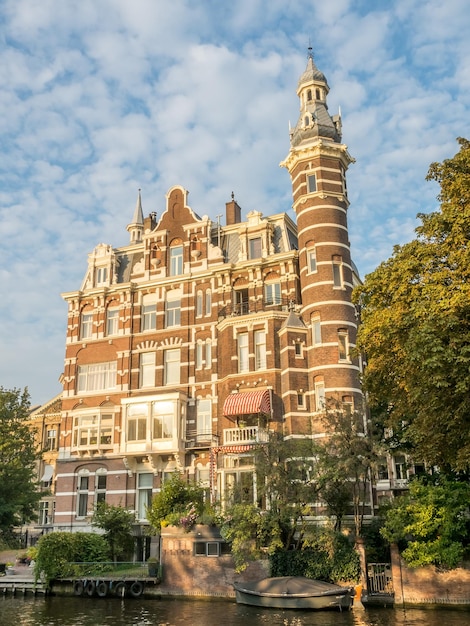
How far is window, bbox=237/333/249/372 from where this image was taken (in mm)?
42244

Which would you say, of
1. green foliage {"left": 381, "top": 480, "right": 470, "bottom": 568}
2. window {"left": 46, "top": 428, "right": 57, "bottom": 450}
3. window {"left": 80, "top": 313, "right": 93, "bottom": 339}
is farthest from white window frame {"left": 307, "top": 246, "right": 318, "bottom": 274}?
window {"left": 46, "top": 428, "right": 57, "bottom": 450}

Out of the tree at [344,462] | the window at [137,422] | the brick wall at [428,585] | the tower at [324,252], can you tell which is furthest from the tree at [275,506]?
the window at [137,422]

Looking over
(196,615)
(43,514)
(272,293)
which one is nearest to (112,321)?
(272,293)

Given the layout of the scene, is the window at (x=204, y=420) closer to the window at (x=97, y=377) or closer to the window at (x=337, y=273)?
the window at (x=97, y=377)

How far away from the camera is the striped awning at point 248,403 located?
128ft

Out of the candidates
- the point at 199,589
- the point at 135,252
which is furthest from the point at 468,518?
the point at 135,252

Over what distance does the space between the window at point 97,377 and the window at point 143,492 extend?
7136mm

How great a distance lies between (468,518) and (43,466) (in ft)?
158

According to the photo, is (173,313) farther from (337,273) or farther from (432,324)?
(432,324)

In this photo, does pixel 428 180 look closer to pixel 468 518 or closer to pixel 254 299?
pixel 468 518

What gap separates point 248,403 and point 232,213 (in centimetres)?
1641

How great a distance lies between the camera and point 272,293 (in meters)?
43.9

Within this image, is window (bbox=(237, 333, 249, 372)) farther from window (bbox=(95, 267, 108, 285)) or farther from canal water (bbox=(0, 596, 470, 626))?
canal water (bbox=(0, 596, 470, 626))

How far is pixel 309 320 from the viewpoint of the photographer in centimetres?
4097
